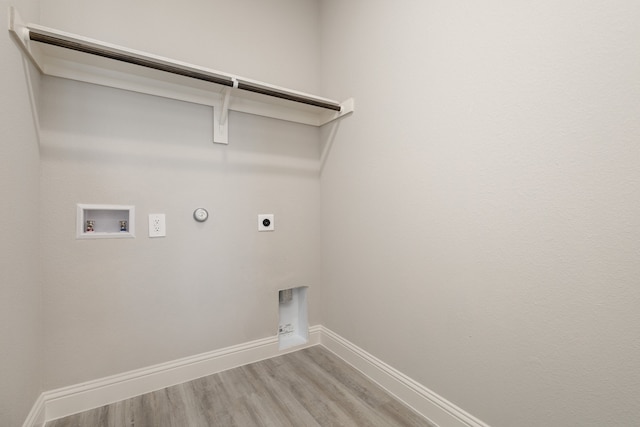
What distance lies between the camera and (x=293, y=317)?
2.25 m

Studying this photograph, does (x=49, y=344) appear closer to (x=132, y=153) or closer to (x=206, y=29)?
(x=132, y=153)

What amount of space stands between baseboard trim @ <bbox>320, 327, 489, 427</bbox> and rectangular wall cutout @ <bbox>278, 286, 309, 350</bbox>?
0.26 m

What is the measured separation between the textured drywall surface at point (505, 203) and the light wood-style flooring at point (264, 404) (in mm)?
251

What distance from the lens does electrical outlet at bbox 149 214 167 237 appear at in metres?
1.63

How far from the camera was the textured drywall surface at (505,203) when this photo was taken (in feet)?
2.85

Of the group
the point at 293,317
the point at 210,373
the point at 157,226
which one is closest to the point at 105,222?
the point at 157,226

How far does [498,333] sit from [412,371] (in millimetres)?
570

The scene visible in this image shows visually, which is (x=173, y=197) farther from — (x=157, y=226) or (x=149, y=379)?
(x=149, y=379)

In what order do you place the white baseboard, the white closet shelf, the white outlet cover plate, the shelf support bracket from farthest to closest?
the white outlet cover plate → the shelf support bracket → the white baseboard → the white closet shelf

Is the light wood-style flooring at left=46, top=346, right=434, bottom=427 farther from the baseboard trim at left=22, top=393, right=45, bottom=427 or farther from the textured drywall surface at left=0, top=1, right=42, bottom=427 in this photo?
the textured drywall surface at left=0, top=1, right=42, bottom=427

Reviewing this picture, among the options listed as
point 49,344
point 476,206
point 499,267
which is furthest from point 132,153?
point 499,267

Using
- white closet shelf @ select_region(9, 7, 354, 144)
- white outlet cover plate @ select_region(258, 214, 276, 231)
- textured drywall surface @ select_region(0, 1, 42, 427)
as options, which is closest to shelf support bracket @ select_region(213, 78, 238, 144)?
white closet shelf @ select_region(9, 7, 354, 144)

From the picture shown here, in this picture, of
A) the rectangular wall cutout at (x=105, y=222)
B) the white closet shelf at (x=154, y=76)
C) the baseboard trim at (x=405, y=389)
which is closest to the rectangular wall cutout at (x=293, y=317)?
the baseboard trim at (x=405, y=389)

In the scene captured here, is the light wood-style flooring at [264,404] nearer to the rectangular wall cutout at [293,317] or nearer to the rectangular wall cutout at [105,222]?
the rectangular wall cutout at [293,317]
